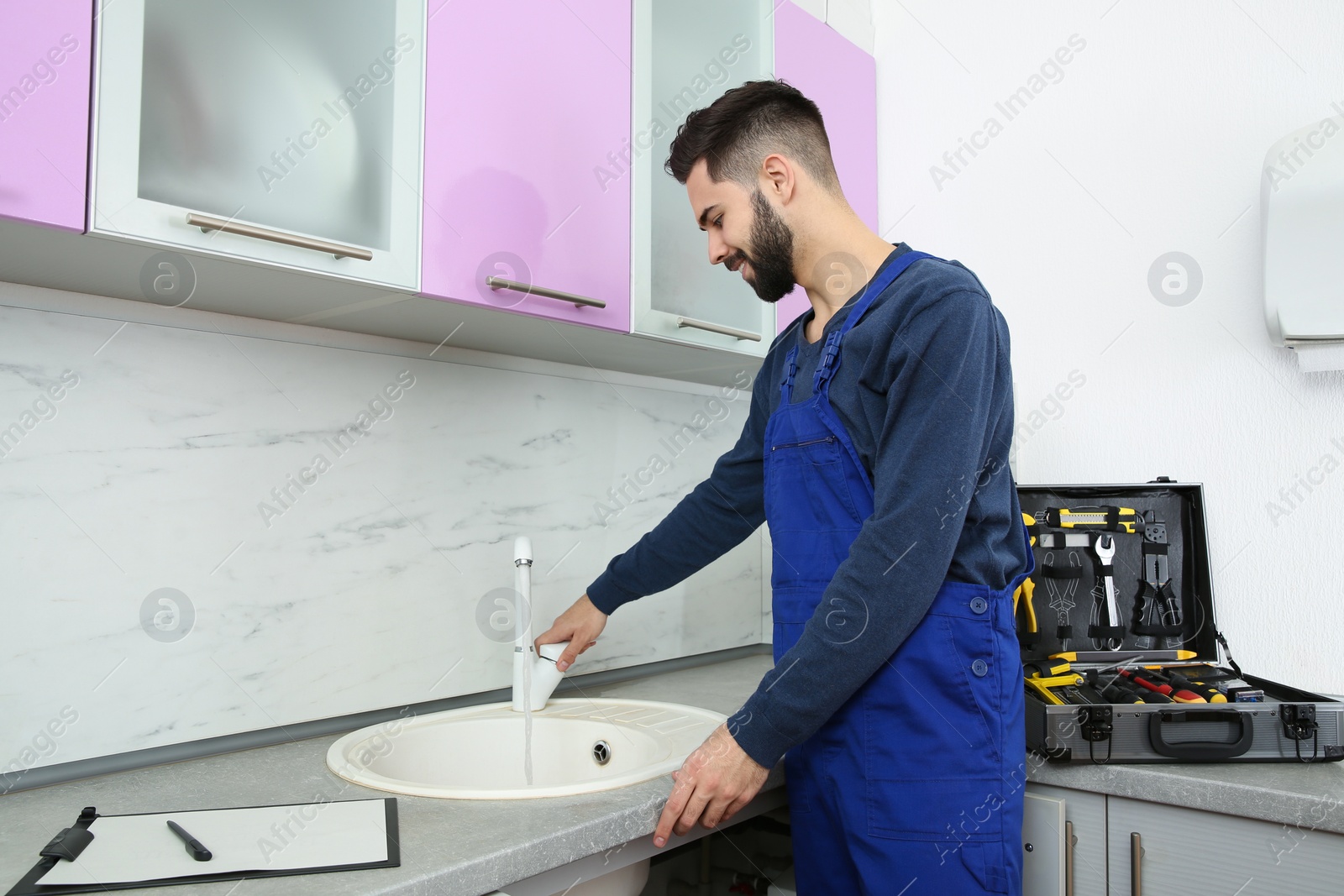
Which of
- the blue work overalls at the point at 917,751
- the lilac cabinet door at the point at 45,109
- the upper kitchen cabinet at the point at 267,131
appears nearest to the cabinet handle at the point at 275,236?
the upper kitchen cabinet at the point at 267,131

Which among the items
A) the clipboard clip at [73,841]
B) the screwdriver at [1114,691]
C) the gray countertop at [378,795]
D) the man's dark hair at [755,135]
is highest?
the man's dark hair at [755,135]

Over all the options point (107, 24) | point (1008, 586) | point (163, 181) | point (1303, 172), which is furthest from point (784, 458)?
point (1303, 172)

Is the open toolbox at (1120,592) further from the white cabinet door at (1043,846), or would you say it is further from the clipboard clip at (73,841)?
the clipboard clip at (73,841)

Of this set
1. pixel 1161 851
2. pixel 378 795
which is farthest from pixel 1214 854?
pixel 378 795

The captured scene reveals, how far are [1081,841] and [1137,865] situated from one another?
0.23 feet

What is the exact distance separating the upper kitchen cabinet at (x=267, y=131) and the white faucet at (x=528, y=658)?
1.59 ft

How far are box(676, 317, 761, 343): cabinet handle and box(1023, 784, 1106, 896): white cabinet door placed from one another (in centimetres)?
86

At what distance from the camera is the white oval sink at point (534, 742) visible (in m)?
1.27

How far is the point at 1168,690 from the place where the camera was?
1254mm

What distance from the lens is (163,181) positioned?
0.91m

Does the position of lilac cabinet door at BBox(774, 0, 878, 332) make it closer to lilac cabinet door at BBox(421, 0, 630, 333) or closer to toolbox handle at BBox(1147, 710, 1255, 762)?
lilac cabinet door at BBox(421, 0, 630, 333)

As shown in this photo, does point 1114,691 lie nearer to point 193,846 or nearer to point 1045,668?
point 1045,668

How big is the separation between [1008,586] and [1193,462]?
0.81m

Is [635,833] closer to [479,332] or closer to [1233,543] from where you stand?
[479,332]
